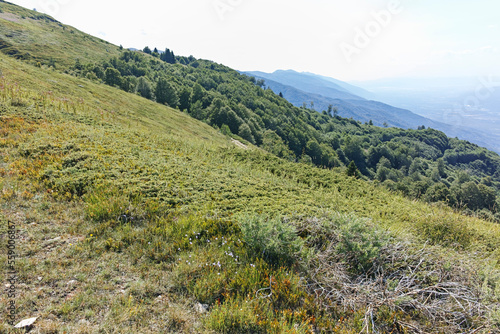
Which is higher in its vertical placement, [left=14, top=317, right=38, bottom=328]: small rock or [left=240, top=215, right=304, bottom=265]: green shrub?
[left=240, top=215, right=304, bottom=265]: green shrub

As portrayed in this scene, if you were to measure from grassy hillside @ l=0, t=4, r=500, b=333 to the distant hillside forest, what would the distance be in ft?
30.6

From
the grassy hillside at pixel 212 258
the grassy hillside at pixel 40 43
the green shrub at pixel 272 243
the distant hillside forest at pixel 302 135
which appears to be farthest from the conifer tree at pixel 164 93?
the green shrub at pixel 272 243

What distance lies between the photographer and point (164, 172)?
8.41m

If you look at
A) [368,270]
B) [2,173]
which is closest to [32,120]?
[2,173]

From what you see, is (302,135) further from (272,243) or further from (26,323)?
(26,323)

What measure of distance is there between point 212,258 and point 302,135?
375 ft

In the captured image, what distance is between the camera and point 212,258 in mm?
4762

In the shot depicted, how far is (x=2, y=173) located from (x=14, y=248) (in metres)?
3.72

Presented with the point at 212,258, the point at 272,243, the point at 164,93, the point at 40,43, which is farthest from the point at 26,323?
the point at 40,43

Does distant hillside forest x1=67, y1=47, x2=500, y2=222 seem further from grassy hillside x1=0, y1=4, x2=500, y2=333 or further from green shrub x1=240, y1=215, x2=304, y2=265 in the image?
green shrub x1=240, y1=215, x2=304, y2=265

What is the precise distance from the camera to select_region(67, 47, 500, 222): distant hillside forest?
6341cm

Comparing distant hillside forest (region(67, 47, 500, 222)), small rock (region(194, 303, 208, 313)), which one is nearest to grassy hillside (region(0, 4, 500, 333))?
small rock (region(194, 303, 208, 313))

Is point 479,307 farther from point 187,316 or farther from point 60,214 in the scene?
point 60,214

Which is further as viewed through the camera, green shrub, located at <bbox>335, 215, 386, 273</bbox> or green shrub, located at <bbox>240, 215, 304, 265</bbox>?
green shrub, located at <bbox>240, 215, 304, 265</bbox>
